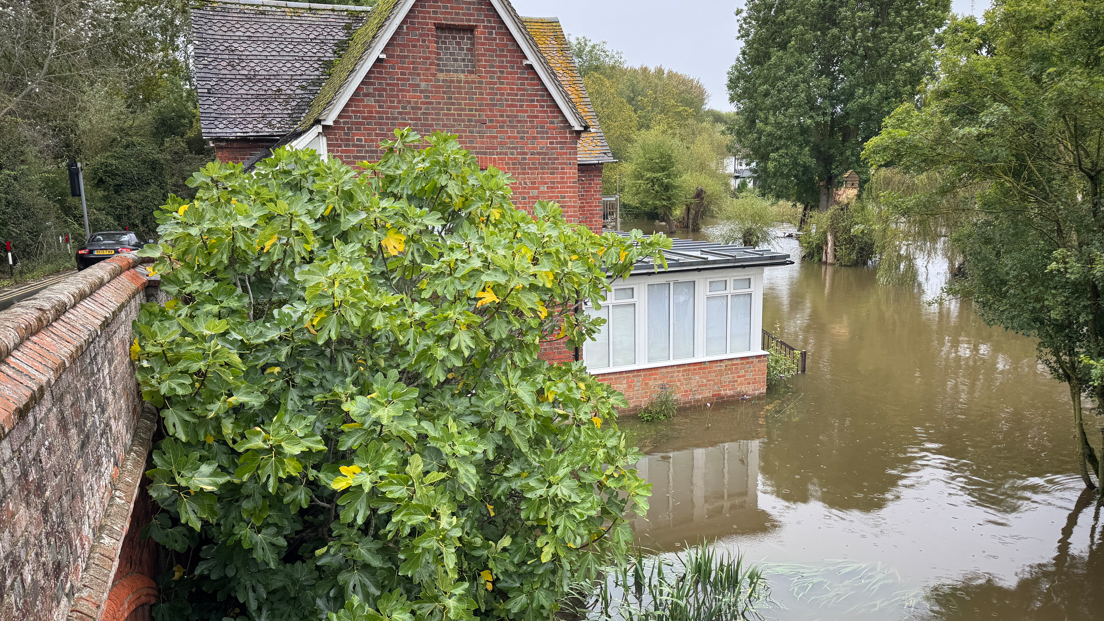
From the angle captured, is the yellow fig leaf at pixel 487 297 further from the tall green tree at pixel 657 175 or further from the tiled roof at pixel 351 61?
the tall green tree at pixel 657 175

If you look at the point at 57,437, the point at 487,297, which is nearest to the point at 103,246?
the point at 487,297


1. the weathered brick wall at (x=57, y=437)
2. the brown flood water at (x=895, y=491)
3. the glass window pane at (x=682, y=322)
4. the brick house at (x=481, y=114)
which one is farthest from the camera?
the glass window pane at (x=682, y=322)

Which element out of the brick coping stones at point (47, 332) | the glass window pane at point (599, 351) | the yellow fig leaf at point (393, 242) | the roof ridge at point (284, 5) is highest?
the roof ridge at point (284, 5)

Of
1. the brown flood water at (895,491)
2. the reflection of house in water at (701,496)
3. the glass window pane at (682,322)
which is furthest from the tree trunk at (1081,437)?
the glass window pane at (682,322)

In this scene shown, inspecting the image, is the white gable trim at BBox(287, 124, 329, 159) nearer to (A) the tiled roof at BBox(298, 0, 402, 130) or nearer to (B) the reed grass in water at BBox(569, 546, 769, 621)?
(A) the tiled roof at BBox(298, 0, 402, 130)

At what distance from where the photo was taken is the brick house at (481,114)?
1077 centimetres

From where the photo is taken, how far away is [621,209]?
53.5 meters

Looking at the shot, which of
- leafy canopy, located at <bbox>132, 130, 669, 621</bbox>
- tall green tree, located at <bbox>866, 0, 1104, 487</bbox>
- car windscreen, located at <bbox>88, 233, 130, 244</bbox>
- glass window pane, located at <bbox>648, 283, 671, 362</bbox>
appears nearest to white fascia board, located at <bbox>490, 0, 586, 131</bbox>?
glass window pane, located at <bbox>648, 283, 671, 362</bbox>

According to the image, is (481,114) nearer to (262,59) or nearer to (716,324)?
(262,59)

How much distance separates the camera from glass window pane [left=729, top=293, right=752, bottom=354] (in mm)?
15289

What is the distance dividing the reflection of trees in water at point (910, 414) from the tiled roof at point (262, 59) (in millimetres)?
10692

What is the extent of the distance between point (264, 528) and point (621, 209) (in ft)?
166

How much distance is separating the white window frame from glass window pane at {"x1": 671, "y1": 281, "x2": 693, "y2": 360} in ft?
0.33

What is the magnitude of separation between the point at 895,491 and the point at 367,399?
33.4 ft
